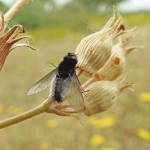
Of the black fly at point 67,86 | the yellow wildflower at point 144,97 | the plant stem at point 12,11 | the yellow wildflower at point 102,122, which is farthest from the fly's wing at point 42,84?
the yellow wildflower at point 144,97

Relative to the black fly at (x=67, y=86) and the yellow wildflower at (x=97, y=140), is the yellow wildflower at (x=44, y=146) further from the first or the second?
the black fly at (x=67, y=86)

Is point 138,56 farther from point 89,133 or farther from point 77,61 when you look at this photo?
point 77,61

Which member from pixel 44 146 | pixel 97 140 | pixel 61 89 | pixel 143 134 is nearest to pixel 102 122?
pixel 97 140

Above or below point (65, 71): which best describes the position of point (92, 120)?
below

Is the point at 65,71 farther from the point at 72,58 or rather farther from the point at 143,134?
the point at 143,134

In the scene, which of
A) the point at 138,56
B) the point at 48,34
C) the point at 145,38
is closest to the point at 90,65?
the point at 138,56

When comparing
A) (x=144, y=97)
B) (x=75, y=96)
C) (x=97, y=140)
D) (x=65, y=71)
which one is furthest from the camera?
(x=144, y=97)
